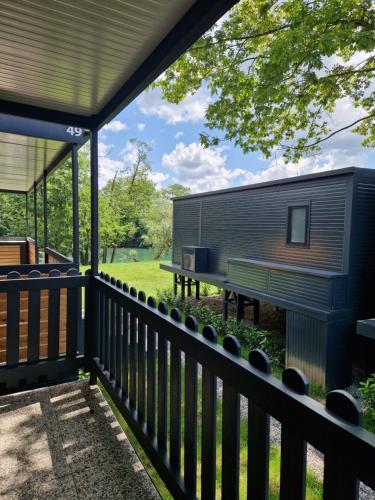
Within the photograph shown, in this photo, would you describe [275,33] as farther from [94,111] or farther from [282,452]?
[282,452]

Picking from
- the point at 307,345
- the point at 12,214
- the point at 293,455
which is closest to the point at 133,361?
the point at 293,455

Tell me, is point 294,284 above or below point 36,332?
below

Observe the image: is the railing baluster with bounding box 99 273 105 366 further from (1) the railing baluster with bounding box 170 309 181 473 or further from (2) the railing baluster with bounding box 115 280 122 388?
(1) the railing baluster with bounding box 170 309 181 473

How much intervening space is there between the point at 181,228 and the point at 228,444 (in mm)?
13733

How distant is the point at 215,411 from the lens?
4.25 feet

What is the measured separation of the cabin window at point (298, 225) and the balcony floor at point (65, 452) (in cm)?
704

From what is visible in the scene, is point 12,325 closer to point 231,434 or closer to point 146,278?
point 231,434

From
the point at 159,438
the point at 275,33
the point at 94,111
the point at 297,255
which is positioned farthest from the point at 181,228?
the point at 159,438

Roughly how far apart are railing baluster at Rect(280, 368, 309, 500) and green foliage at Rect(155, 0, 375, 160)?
783cm

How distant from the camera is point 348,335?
7.20 m

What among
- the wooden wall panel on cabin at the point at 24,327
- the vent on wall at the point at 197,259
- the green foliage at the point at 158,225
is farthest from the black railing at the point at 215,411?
the green foliage at the point at 158,225

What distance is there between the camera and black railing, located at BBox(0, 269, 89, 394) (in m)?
2.58

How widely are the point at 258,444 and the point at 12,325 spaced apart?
7.45 feet

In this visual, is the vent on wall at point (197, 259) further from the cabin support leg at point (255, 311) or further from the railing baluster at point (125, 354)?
the railing baluster at point (125, 354)
